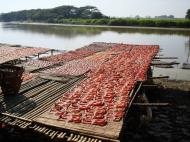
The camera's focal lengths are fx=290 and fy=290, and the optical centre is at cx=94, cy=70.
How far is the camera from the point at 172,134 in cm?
1024

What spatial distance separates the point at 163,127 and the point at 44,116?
18.2 ft

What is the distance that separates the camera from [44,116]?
6.86 m

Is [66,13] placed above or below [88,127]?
above

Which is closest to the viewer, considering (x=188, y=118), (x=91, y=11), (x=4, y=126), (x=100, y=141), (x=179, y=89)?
(x=100, y=141)

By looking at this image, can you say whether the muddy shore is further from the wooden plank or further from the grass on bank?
the grass on bank

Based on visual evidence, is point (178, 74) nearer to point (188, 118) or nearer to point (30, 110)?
point (188, 118)

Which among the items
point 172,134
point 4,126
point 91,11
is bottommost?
point 172,134

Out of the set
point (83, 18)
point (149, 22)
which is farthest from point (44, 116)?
point (83, 18)

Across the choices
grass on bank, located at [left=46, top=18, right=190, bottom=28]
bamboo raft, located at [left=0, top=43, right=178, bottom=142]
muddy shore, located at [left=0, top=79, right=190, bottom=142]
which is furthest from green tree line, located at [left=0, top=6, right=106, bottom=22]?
bamboo raft, located at [left=0, top=43, right=178, bottom=142]

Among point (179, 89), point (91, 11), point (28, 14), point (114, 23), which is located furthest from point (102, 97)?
point (28, 14)

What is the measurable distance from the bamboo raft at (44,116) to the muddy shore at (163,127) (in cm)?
33

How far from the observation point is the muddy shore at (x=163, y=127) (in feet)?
25.4

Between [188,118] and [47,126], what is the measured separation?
7.22m

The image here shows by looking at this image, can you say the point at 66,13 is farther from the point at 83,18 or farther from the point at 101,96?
the point at 101,96
